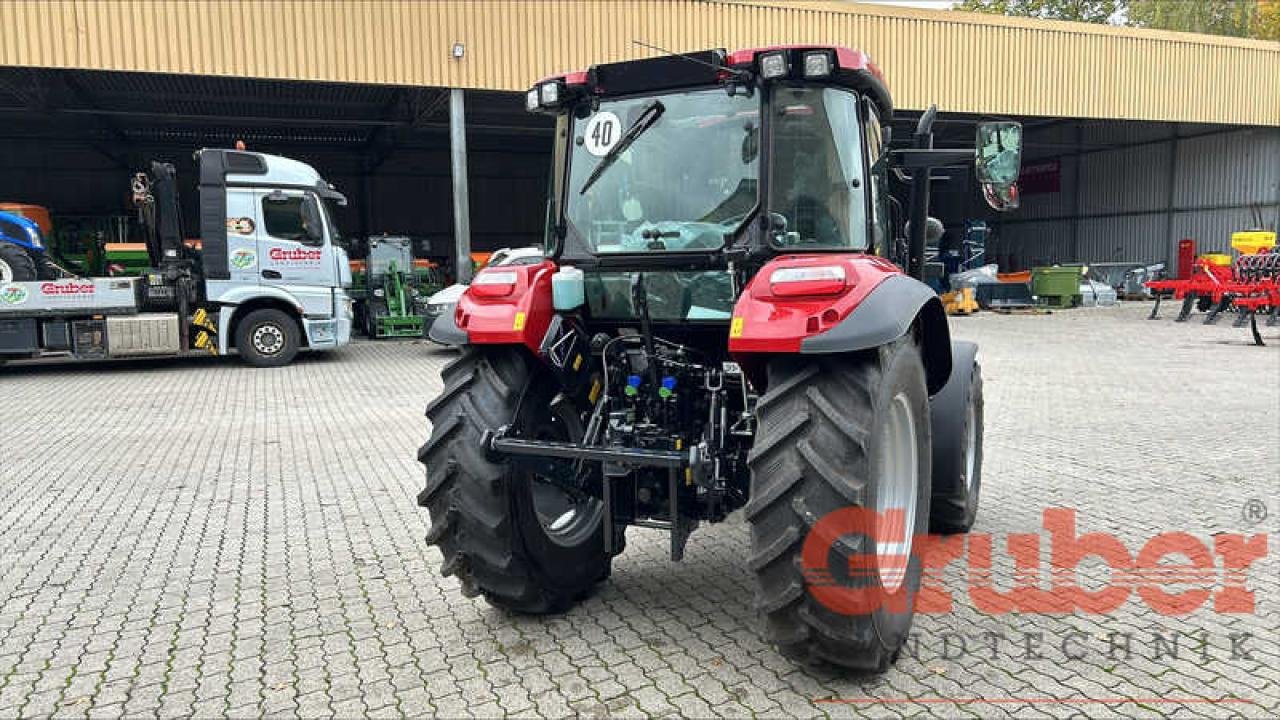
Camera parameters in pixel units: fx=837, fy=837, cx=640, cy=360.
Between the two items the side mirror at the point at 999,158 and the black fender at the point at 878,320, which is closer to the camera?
the black fender at the point at 878,320

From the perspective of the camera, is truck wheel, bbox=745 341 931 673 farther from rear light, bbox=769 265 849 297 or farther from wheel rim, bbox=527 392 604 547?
wheel rim, bbox=527 392 604 547

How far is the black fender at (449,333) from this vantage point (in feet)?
11.9

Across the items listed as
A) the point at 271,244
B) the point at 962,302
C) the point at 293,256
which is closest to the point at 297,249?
the point at 293,256

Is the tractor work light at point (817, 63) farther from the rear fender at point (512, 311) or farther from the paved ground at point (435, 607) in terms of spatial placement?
the paved ground at point (435, 607)

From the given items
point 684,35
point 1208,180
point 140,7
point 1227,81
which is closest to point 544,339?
point 140,7

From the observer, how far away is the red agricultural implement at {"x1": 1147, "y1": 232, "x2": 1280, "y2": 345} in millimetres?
15500

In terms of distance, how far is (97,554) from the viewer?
4.67m

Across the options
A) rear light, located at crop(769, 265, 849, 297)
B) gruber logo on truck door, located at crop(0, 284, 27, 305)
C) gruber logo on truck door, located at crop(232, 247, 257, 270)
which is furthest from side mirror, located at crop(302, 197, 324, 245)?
rear light, located at crop(769, 265, 849, 297)

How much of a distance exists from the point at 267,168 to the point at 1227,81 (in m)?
23.9

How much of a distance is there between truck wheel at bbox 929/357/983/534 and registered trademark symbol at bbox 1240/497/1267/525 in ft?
5.57

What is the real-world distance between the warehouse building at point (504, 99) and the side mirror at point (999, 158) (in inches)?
499

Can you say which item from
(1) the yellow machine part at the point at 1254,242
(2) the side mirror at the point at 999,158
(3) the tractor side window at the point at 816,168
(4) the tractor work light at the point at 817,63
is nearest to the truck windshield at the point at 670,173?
(3) the tractor side window at the point at 816,168

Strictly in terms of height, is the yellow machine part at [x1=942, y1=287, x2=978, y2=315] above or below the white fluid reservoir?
below

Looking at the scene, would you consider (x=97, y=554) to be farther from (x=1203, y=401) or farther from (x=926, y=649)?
(x=1203, y=401)
